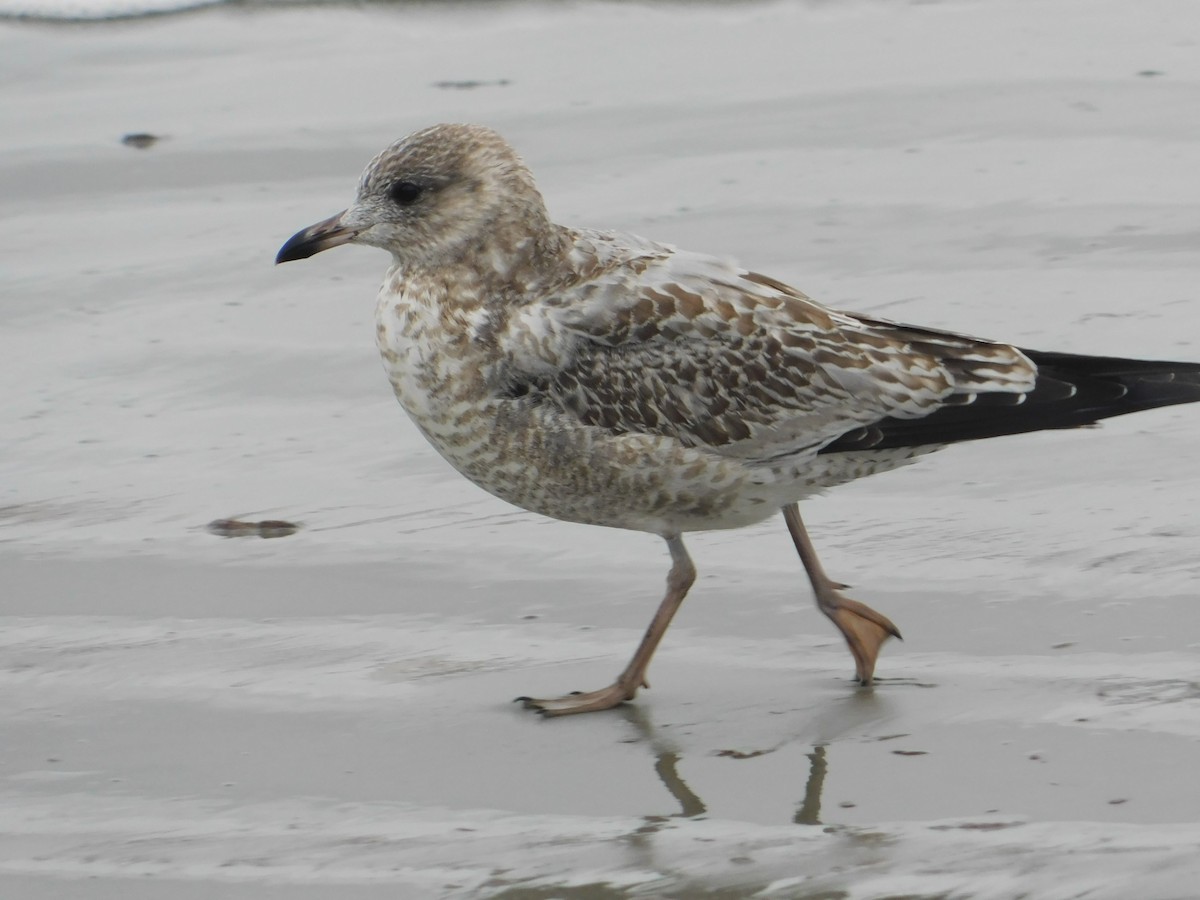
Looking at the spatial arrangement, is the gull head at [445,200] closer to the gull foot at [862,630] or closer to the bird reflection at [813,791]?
the gull foot at [862,630]

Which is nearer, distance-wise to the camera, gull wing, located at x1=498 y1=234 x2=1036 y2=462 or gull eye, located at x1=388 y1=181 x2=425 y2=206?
gull wing, located at x1=498 y1=234 x2=1036 y2=462

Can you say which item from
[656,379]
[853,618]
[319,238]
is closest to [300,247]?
[319,238]

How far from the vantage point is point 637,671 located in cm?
509

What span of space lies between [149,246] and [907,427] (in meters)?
4.03

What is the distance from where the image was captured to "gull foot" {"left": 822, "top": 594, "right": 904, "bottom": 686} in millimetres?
5074

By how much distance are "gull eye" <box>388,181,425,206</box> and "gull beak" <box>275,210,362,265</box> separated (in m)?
0.14

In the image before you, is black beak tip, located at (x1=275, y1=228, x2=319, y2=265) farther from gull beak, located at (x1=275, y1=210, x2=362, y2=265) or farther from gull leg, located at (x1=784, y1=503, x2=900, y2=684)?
gull leg, located at (x1=784, y1=503, x2=900, y2=684)

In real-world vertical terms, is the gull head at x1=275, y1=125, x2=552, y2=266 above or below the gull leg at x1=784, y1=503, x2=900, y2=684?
above

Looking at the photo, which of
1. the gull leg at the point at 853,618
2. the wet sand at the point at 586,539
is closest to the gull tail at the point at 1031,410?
the gull leg at the point at 853,618

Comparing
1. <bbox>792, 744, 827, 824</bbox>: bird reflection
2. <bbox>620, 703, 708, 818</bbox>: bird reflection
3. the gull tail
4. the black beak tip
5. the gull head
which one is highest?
the gull head

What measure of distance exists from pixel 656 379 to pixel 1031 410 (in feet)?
3.19

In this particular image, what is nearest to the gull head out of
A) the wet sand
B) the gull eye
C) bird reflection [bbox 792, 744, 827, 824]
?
the gull eye

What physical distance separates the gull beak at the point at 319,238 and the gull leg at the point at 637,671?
122 centimetres

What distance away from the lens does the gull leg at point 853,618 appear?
5078 mm
